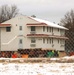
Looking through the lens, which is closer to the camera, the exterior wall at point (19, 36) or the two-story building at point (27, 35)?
the two-story building at point (27, 35)

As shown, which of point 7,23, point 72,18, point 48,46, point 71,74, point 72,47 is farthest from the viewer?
point 72,18

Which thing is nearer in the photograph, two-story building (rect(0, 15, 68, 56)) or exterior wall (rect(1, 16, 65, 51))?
two-story building (rect(0, 15, 68, 56))

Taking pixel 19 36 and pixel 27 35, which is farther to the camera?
pixel 19 36

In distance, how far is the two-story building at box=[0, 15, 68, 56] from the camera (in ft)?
218

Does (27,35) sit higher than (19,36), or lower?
higher

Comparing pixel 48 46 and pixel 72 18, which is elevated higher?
pixel 72 18

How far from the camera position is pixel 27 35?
6825 cm

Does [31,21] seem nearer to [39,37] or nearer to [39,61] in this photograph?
[39,37]

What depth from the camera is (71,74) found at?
8.16m

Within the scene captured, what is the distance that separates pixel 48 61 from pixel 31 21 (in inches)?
2273

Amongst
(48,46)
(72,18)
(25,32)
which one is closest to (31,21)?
(25,32)

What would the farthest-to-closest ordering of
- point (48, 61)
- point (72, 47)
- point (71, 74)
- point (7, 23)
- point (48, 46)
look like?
1. point (7, 23)
2. point (48, 46)
3. point (72, 47)
4. point (48, 61)
5. point (71, 74)

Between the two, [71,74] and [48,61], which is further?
[48,61]

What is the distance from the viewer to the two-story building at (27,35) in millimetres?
66562
